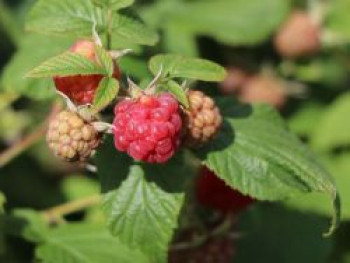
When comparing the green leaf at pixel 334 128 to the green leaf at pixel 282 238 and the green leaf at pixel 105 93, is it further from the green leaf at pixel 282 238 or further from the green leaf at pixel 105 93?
the green leaf at pixel 105 93

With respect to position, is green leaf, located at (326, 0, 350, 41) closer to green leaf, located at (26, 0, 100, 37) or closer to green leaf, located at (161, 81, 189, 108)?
green leaf, located at (26, 0, 100, 37)

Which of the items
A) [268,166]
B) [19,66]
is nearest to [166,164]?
[268,166]

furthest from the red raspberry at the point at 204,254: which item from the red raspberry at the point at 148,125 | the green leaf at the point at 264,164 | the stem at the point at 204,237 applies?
the red raspberry at the point at 148,125

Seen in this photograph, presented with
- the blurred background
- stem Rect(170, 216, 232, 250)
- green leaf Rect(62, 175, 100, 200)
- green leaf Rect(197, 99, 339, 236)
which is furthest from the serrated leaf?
green leaf Rect(62, 175, 100, 200)

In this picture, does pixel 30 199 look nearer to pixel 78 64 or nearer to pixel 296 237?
pixel 296 237

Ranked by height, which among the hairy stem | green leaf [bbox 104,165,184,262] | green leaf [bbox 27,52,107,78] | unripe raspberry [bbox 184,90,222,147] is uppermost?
green leaf [bbox 27,52,107,78]

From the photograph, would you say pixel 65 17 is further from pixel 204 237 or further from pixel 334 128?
pixel 334 128

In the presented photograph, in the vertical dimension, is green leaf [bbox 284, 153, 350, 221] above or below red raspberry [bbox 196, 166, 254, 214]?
below

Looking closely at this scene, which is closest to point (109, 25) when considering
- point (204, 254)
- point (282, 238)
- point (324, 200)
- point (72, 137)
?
point (72, 137)
